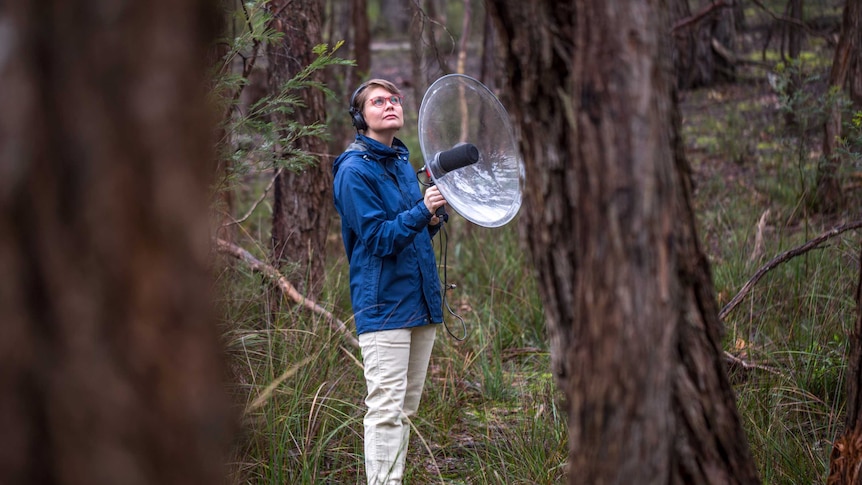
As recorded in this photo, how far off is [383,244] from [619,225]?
6.08ft

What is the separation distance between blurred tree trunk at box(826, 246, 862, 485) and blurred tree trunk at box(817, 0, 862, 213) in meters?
4.76

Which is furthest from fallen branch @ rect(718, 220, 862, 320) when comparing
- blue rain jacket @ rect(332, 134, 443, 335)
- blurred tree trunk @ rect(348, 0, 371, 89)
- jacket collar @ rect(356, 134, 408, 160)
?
blurred tree trunk @ rect(348, 0, 371, 89)

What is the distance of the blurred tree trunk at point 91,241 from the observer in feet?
3.59

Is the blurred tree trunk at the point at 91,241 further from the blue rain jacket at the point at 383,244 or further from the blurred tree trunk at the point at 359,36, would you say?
the blurred tree trunk at the point at 359,36

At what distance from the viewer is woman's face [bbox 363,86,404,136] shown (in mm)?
3578

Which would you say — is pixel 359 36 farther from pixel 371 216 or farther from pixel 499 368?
pixel 371 216

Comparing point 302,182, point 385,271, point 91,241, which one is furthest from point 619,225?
point 302,182

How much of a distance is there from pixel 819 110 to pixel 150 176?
7505 millimetres

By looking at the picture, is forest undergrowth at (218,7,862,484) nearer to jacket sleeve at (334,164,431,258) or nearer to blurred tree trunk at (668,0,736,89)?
jacket sleeve at (334,164,431,258)

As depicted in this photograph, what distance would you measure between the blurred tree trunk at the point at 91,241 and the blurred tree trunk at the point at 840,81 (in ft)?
22.5

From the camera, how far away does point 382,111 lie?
11.8ft

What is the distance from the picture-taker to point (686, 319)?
1.87 meters

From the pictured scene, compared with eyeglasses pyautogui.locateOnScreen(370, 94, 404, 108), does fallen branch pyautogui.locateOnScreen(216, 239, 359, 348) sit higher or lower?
lower

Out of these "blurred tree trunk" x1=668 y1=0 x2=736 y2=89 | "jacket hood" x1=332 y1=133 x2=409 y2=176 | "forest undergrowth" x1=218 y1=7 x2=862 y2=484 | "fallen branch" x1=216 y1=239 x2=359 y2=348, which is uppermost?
"blurred tree trunk" x1=668 y1=0 x2=736 y2=89
